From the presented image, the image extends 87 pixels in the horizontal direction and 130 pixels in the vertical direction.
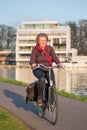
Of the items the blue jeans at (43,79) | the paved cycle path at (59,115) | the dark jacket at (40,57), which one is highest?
the dark jacket at (40,57)

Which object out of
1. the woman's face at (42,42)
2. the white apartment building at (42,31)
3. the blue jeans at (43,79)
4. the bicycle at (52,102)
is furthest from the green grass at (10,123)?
the white apartment building at (42,31)

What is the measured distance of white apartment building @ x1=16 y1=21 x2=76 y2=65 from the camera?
4483 inches

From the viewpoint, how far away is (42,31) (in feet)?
384

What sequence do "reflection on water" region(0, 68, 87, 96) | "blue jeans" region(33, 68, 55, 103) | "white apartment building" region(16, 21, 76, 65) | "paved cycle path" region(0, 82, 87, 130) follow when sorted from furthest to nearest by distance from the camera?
1. "white apartment building" region(16, 21, 76, 65)
2. "reflection on water" region(0, 68, 87, 96)
3. "blue jeans" region(33, 68, 55, 103)
4. "paved cycle path" region(0, 82, 87, 130)

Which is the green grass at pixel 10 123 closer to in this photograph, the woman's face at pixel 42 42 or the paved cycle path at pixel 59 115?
the paved cycle path at pixel 59 115

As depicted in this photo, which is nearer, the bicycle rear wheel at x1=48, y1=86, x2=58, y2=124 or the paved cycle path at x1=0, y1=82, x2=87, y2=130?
the paved cycle path at x1=0, y1=82, x2=87, y2=130

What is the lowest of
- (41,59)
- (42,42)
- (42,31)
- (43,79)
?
(42,31)

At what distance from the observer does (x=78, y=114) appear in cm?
857

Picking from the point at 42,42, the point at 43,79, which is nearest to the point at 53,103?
the point at 43,79

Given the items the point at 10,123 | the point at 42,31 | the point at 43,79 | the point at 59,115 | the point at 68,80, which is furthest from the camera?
the point at 42,31

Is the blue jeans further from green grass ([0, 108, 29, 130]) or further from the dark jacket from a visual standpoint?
green grass ([0, 108, 29, 130])

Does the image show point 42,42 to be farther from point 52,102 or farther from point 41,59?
point 52,102

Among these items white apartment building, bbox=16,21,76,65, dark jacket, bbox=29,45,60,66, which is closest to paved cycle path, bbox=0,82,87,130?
dark jacket, bbox=29,45,60,66

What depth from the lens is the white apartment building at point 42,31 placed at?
4483 inches
